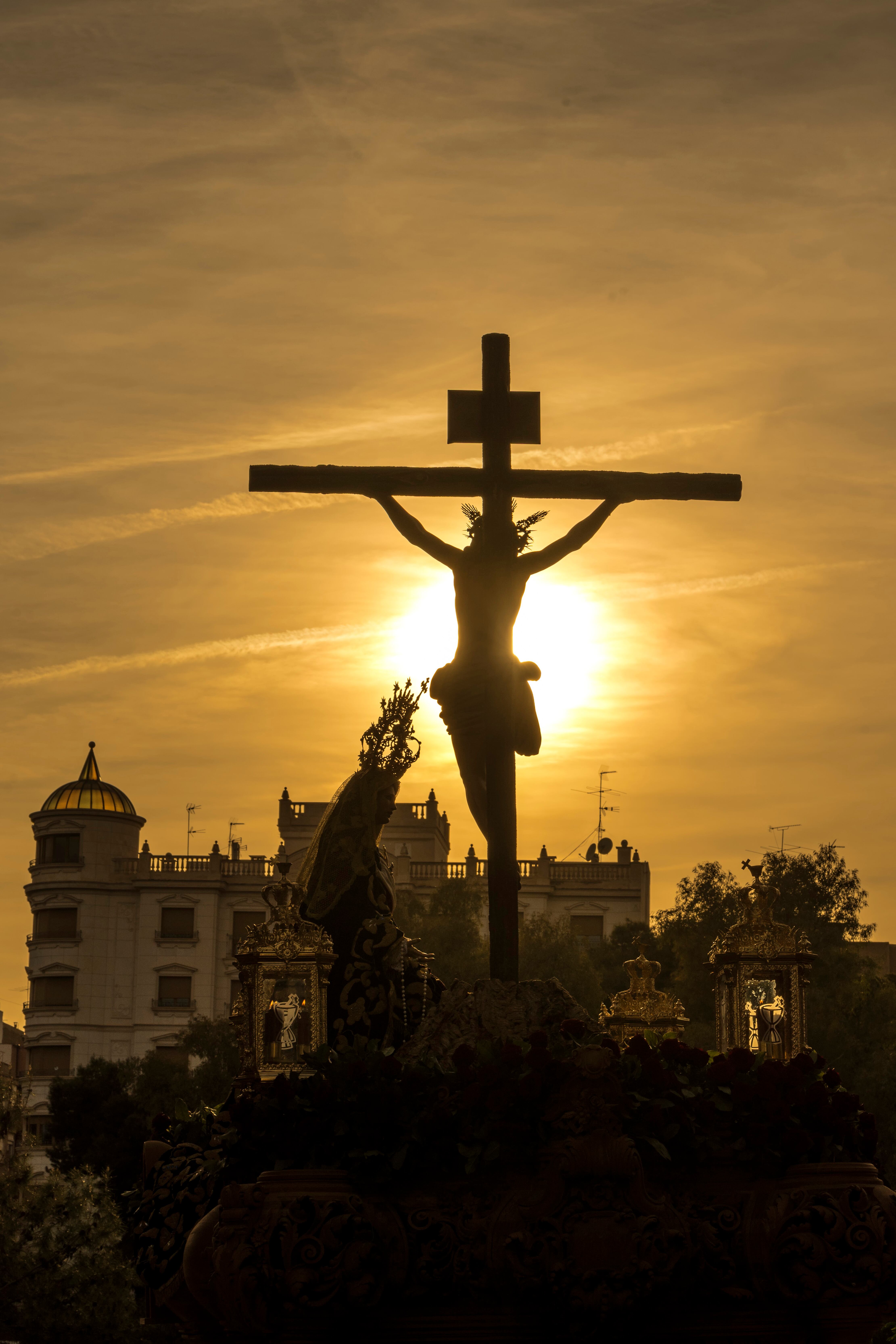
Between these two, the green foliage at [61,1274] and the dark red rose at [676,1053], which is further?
the green foliage at [61,1274]

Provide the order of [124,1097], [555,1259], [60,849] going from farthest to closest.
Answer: [60,849]
[124,1097]
[555,1259]

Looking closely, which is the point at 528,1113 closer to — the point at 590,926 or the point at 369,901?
the point at 369,901

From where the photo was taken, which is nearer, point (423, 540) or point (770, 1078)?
point (770, 1078)

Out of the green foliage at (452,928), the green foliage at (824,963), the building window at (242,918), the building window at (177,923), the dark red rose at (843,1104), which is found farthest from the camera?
the building window at (177,923)

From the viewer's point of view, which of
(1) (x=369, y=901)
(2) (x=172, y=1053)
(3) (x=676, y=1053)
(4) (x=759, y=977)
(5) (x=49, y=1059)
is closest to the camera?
(3) (x=676, y=1053)

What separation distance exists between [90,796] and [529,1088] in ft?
269

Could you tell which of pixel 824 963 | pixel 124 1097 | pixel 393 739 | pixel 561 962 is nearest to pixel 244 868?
pixel 124 1097

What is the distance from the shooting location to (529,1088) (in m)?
6.91

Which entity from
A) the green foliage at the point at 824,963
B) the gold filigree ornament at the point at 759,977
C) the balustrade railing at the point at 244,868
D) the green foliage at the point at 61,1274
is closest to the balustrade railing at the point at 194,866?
the balustrade railing at the point at 244,868

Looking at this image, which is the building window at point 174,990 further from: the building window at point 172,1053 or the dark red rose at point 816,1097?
the dark red rose at point 816,1097

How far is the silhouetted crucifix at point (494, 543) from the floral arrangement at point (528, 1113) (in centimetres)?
170

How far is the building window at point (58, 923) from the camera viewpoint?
8556cm

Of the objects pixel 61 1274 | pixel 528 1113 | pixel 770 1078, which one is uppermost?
pixel 770 1078

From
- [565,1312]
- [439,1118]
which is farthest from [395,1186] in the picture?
[565,1312]
